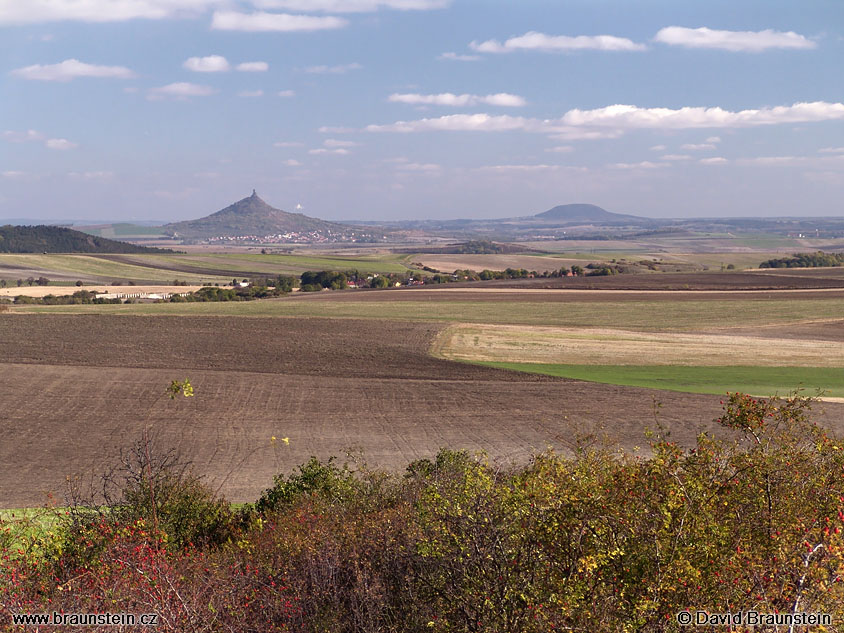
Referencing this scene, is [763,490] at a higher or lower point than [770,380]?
higher

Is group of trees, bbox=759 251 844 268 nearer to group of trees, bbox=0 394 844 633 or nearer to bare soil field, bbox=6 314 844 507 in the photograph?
bare soil field, bbox=6 314 844 507

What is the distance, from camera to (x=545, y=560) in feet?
32.4

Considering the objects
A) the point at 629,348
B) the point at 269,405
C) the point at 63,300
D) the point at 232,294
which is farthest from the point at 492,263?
the point at 269,405

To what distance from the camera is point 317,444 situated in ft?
113

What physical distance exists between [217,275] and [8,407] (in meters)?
110

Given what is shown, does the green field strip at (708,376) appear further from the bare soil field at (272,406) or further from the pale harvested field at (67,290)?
the pale harvested field at (67,290)

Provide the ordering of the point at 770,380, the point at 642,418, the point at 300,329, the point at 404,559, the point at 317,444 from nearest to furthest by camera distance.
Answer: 1. the point at 404,559
2. the point at 317,444
3. the point at 642,418
4. the point at 770,380
5. the point at 300,329

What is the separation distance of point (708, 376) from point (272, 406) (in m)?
26.8

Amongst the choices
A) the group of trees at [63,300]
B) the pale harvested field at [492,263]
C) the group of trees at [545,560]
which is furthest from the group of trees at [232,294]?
the group of trees at [545,560]

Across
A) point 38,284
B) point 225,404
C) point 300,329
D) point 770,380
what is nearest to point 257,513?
point 225,404

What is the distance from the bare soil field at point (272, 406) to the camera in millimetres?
32750

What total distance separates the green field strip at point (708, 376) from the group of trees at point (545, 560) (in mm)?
31799

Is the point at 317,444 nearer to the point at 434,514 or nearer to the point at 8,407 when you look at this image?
the point at 8,407

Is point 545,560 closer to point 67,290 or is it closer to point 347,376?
point 347,376
